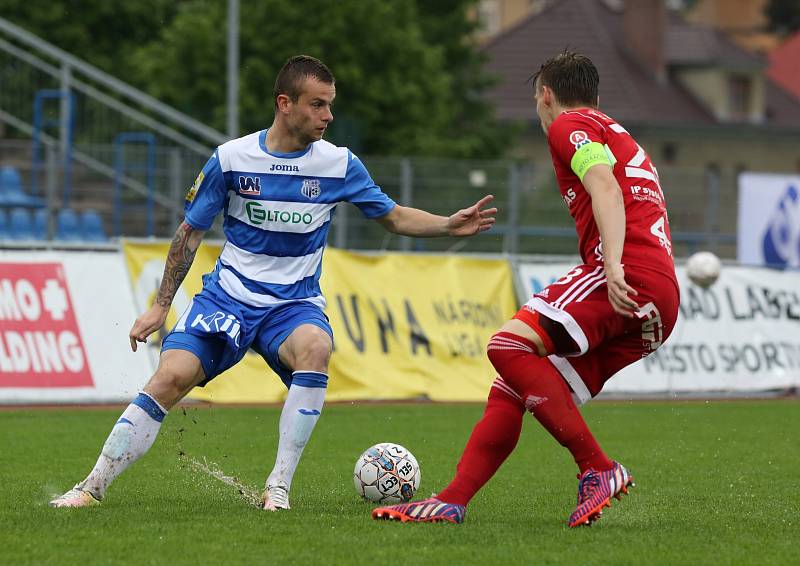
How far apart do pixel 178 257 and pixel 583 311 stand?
6.79ft

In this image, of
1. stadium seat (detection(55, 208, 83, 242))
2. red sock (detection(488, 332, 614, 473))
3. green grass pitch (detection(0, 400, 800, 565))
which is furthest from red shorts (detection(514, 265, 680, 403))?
stadium seat (detection(55, 208, 83, 242))

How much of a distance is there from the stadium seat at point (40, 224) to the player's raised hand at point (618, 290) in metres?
14.1

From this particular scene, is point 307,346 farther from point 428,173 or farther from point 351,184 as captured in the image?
point 428,173

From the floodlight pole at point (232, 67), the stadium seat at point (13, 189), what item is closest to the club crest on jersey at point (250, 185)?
the stadium seat at point (13, 189)

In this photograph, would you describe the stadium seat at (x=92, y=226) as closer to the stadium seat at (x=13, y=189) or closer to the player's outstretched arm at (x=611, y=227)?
the stadium seat at (x=13, y=189)

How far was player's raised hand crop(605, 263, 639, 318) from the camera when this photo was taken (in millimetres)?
6238

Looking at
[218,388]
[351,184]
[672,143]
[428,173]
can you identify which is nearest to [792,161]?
[672,143]

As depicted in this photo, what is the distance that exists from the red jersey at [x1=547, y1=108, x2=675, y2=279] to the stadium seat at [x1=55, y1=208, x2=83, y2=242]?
14.0 m

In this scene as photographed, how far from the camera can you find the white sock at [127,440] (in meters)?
6.98

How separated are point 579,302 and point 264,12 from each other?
29033 millimetres

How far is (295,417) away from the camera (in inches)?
283

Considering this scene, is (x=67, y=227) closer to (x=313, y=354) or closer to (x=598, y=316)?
(x=313, y=354)

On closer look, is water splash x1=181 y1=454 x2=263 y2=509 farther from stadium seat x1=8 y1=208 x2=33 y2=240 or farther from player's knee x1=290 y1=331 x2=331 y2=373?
stadium seat x1=8 y1=208 x2=33 y2=240

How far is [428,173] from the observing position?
65.4 ft
